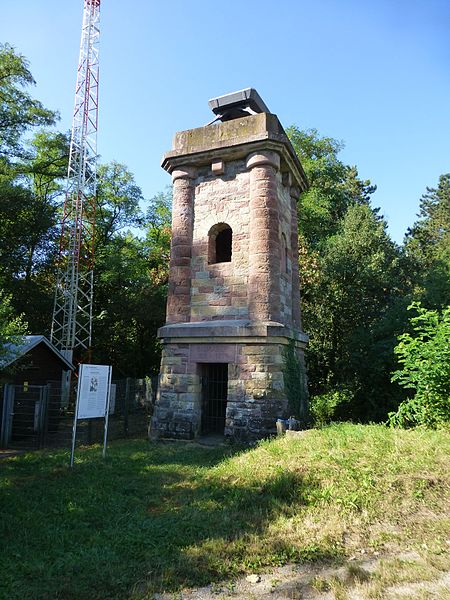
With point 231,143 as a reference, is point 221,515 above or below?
below

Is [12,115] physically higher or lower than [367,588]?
higher

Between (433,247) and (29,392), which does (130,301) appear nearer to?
(29,392)

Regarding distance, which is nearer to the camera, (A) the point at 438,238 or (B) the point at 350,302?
(B) the point at 350,302

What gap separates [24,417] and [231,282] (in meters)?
6.58

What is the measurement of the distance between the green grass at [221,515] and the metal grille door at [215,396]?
3328 millimetres

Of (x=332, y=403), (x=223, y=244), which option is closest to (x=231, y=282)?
(x=223, y=244)

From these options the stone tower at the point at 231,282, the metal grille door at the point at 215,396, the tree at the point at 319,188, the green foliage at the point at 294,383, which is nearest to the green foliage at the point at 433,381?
the green foliage at the point at 294,383

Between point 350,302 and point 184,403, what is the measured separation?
371 inches

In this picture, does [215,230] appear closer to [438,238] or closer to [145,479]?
[145,479]

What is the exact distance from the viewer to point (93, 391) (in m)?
8.15

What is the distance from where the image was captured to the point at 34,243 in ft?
63.9

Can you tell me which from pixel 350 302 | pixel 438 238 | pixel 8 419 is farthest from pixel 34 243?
pixel 438 238

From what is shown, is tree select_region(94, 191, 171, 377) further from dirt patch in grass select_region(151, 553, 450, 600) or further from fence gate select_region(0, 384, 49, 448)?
dirt patch in grass select_region(151, 553, 450, 600)

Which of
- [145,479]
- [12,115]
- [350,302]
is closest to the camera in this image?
[145,479]
